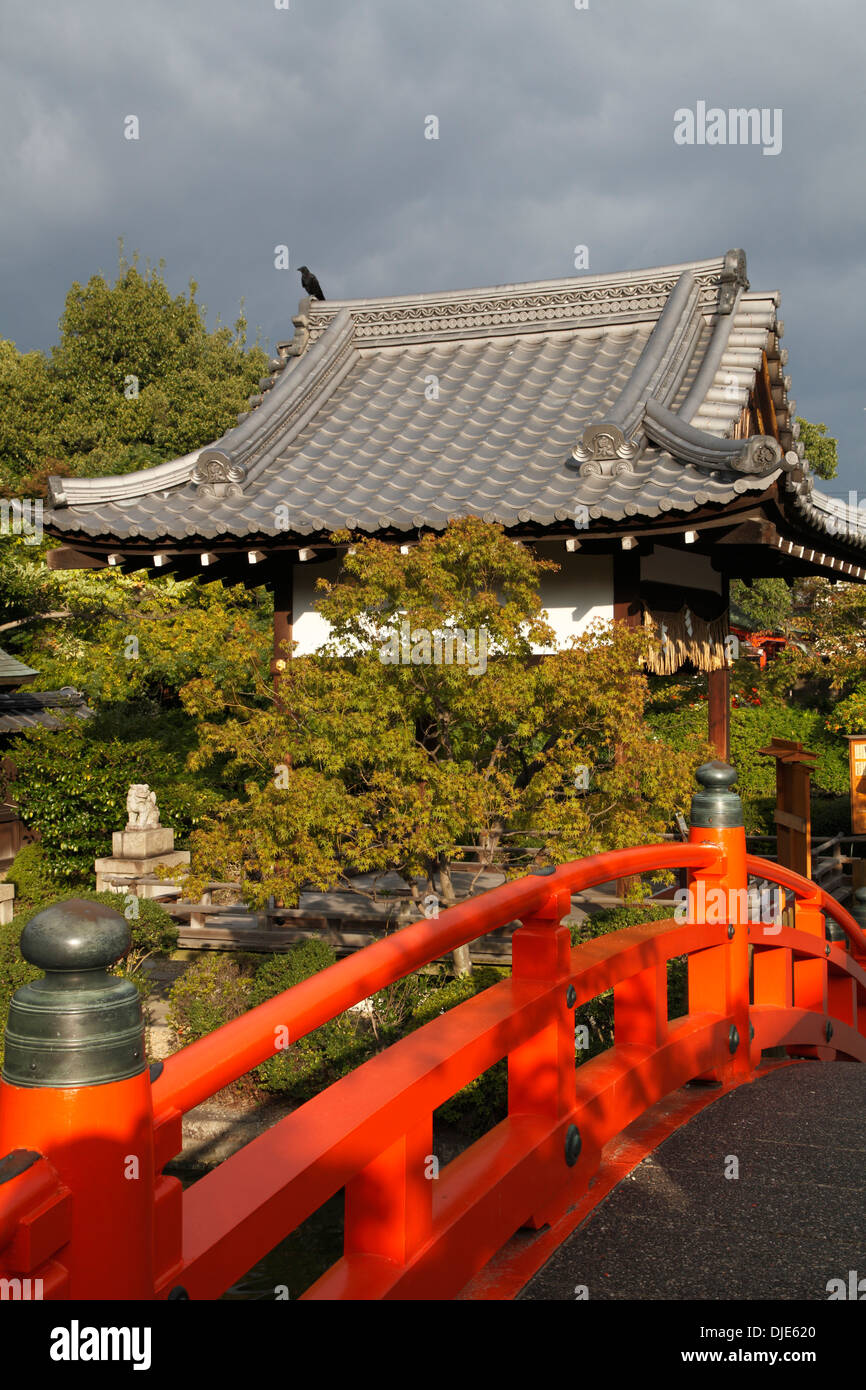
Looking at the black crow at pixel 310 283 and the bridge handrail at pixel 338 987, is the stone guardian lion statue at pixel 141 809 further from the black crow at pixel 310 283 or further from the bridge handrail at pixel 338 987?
the bridge handrail at pixel 338 987

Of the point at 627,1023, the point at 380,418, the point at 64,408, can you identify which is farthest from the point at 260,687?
the point at 64,408

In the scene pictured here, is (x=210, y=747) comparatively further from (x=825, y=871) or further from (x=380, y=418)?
(x=825, y=871)

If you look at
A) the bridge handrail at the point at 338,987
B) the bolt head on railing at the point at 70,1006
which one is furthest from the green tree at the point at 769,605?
the bolt head on railing at the point at 70,1006

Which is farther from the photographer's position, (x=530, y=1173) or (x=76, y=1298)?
(x=530, y=1173)

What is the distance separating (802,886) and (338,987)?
4.23 meters

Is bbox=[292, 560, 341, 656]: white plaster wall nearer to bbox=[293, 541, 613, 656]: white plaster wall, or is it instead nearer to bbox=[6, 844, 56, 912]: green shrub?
bbox=[293, 541, 613, 656]: white plaster wall

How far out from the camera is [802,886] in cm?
574

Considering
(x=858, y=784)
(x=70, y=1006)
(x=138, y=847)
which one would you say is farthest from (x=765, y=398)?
(x=70, y=1006)

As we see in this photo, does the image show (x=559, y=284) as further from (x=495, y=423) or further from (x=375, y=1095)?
(x=375, y=1095)

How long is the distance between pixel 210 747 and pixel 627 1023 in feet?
16.6

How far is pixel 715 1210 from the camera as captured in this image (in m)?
3.23

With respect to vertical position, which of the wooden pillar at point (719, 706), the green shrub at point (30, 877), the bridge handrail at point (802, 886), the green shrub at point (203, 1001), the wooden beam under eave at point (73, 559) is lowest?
the green shrub at point (203, 1001)

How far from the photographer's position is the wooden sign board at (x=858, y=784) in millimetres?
16547

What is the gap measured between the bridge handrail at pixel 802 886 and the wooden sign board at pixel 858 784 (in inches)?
373
